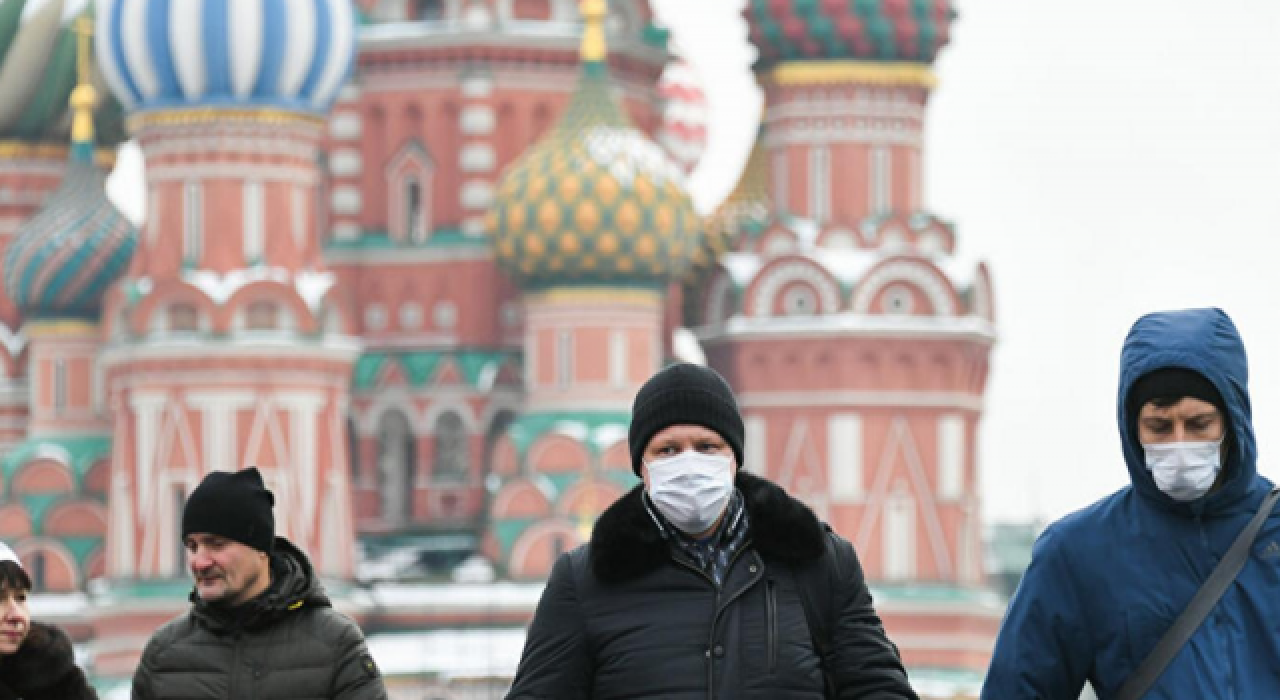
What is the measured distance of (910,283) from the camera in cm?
4684

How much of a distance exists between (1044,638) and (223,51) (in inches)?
1429

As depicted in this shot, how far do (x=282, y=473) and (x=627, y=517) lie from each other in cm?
3562

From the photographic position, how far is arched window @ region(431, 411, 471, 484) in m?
48.2

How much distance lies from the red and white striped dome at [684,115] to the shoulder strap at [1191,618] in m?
43.8

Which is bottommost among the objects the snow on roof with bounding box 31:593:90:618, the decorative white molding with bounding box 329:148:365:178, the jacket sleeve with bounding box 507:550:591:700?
the snow on roof with bounding box 31:593:90:618

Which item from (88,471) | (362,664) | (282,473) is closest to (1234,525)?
(362,664)

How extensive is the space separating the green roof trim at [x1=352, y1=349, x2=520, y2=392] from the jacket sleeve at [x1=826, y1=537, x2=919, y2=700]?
1554 inches

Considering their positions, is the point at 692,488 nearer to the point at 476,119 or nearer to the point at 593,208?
the point at 593,208

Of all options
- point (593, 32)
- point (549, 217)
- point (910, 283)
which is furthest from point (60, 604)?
point (910, 283)

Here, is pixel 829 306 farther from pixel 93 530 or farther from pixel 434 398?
pixel 93 530

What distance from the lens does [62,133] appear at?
165ft

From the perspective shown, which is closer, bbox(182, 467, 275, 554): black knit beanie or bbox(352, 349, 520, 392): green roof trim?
bbox(182, 467, 275, 554): black knit beanie

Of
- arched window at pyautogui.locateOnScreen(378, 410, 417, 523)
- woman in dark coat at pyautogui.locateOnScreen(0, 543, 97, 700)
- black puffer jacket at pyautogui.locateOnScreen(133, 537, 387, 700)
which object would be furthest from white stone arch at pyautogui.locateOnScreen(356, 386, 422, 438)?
black puffer jacket at pyautogui.locateOnScreen(133, 537, 387, 700)

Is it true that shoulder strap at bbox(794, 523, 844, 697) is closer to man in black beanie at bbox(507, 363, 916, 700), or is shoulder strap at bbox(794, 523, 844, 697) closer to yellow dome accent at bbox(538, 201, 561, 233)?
man in black beanie at bbox(507, 363, 916, 700)
